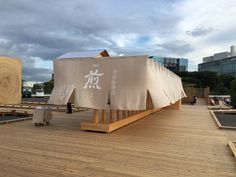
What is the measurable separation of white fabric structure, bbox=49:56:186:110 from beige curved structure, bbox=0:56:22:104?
5.05 meters

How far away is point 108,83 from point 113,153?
2195 mm

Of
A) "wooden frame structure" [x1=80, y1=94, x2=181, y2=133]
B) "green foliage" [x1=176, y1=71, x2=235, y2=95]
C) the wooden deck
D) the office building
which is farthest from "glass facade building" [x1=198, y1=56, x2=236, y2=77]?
the wooden deck

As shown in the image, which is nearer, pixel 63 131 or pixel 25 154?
pixel 25 154

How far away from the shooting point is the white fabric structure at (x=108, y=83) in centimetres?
599

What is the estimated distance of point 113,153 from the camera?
4.47 metres

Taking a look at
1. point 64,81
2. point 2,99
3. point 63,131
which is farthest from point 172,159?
point 2,99

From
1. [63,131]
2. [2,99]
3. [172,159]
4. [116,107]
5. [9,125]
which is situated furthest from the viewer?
[2,99]

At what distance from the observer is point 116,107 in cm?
605

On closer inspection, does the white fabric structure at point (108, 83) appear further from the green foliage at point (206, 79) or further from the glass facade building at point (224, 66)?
the glass facade building at point (224, 66)

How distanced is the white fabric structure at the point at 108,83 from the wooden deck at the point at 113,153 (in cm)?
78

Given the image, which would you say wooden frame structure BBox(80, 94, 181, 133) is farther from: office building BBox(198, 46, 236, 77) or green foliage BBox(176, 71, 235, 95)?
office building BBox(198, 46, 236, 77)

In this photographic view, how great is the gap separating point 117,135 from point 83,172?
2.67 metres

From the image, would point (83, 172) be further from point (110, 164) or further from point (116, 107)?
point (116, 107)

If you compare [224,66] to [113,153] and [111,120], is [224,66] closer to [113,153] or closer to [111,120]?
[111,120]
